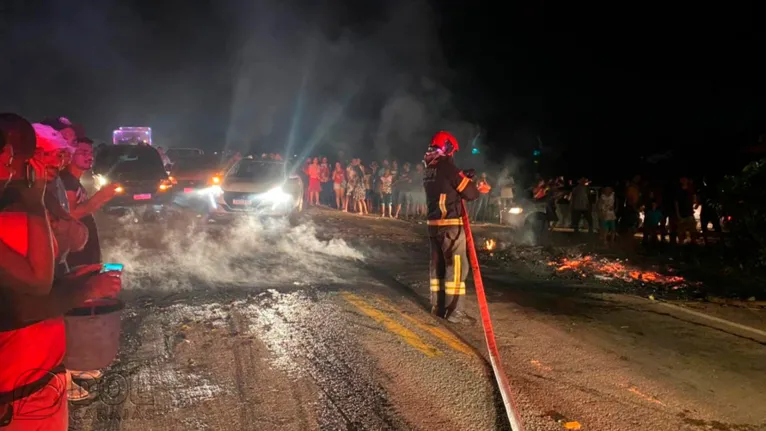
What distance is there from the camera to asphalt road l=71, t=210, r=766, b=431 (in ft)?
13.0

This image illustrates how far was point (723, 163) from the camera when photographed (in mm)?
27359

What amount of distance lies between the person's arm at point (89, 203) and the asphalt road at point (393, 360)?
1279 mm

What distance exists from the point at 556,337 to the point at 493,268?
14.6 ft

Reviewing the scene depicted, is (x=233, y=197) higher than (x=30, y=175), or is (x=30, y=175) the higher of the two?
(x=233, y=197)

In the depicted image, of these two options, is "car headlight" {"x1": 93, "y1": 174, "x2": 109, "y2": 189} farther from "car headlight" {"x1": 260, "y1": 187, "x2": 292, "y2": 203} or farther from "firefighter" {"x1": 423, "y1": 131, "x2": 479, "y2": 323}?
"firefighter" {"x1": 423, "y1": 131, "x2": 479, "y2": 323}

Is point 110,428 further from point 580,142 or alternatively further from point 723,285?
point 580,142

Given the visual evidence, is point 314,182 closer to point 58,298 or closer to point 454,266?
point 454,266

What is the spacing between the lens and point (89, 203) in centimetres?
468

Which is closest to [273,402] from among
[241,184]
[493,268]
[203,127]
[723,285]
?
[493,268]

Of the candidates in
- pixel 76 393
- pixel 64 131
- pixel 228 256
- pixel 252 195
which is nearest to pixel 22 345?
pixel 76 393

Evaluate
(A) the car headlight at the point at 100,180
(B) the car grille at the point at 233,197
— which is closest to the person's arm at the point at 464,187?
(B) the car grille at the point at 233,197

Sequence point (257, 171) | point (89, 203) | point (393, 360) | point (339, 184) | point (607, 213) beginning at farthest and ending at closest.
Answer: point (339, 184) → point (257, 171) → point (607, 213) → point (393, 360) → point (89, 203)

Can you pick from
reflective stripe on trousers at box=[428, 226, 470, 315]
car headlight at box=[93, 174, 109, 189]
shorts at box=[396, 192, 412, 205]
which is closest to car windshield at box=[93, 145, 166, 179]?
car headlight at box=[93, 174, 109, 189]

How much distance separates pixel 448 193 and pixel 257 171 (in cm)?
959
